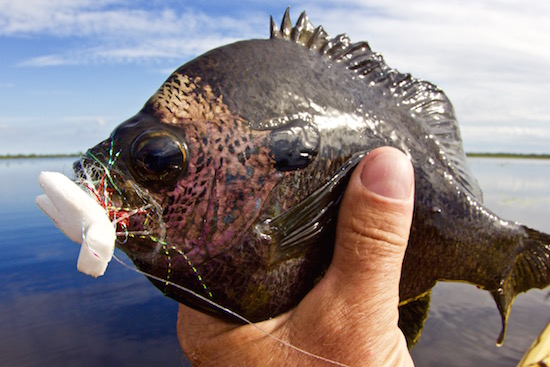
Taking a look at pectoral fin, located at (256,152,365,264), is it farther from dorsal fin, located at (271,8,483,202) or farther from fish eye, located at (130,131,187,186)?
dorsal fin, located at (271,8,483,202)

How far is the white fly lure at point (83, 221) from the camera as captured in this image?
1835 mm

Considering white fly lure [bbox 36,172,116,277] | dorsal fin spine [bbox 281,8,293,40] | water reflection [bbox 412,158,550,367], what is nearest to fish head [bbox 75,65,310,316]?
white fly lure [bbox 36,172,116,277]

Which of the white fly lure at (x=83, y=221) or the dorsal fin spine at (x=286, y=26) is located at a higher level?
the dorsal fin spine at (x=286, y=26)

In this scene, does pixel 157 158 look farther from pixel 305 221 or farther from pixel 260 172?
pixel 305 221

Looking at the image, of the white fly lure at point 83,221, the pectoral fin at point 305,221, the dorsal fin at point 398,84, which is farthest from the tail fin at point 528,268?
the white fly lure at point 83,221

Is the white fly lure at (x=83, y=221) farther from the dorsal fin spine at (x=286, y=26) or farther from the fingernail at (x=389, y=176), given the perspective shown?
the dorsal fin spine at (x=286, y=26)

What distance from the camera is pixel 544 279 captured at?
3182 millimetres

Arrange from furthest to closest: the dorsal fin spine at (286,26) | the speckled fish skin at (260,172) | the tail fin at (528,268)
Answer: the tail fin at (528,268) → the dorsal fin spine at (286,26) → the speckled fish skin at (260,172)

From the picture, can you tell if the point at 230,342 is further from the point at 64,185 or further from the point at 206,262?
the point at 64,185

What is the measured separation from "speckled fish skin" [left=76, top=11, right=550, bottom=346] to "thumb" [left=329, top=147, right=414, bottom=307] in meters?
0.15

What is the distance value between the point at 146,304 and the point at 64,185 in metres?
8.92

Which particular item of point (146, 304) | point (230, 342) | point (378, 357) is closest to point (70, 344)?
point (146, 304)

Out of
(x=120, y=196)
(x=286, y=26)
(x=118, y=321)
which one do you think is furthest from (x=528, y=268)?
(x=118, y=321)

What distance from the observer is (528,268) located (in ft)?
10.5
